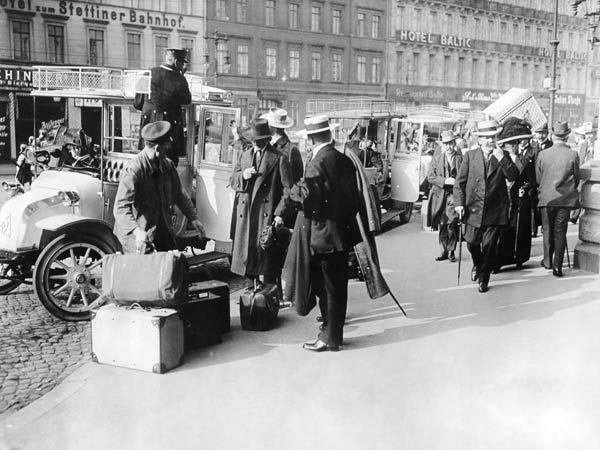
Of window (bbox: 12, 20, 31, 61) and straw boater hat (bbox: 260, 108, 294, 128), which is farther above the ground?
window (bbox: 12, 20, 31, 61)

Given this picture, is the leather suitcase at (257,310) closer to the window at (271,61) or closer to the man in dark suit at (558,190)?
the man in dark suit at (558,190)

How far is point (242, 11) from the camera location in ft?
82.8

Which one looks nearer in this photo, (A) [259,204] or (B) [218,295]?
(B) [218,295]

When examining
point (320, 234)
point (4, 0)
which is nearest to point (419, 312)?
point (320, 234)

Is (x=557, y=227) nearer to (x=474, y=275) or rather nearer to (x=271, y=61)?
(x=474, y=275)

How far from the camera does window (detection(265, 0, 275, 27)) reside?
2500 centimetres

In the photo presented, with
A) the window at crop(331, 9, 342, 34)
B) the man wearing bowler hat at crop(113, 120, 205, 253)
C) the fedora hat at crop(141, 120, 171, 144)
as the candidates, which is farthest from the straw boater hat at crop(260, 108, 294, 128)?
the window at crop(331, 9, 342, 34)

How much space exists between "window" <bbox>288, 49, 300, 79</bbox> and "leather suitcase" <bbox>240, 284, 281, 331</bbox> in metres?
21.7

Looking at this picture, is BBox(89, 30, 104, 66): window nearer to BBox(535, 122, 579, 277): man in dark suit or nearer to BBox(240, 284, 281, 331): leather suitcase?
BBox(535, 122, 579, 277): man in dark suit

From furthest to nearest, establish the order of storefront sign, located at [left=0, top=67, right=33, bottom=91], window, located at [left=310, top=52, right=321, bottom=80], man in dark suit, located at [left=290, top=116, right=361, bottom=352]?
window, located at [left=310, top=52, right=321, bottom=80] < storefront sign, located at [left=0, top=67, right=33, bottom=91] < man in dark suit, located at [left=290, top=116, right=361, bottom=352]

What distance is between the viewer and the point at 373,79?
34406 millimetres

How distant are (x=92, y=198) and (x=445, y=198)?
5086 mm

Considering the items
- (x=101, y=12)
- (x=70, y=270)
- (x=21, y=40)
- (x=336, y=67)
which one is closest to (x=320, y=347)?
(x=70, y=270)

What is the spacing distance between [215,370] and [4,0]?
2734 cm
